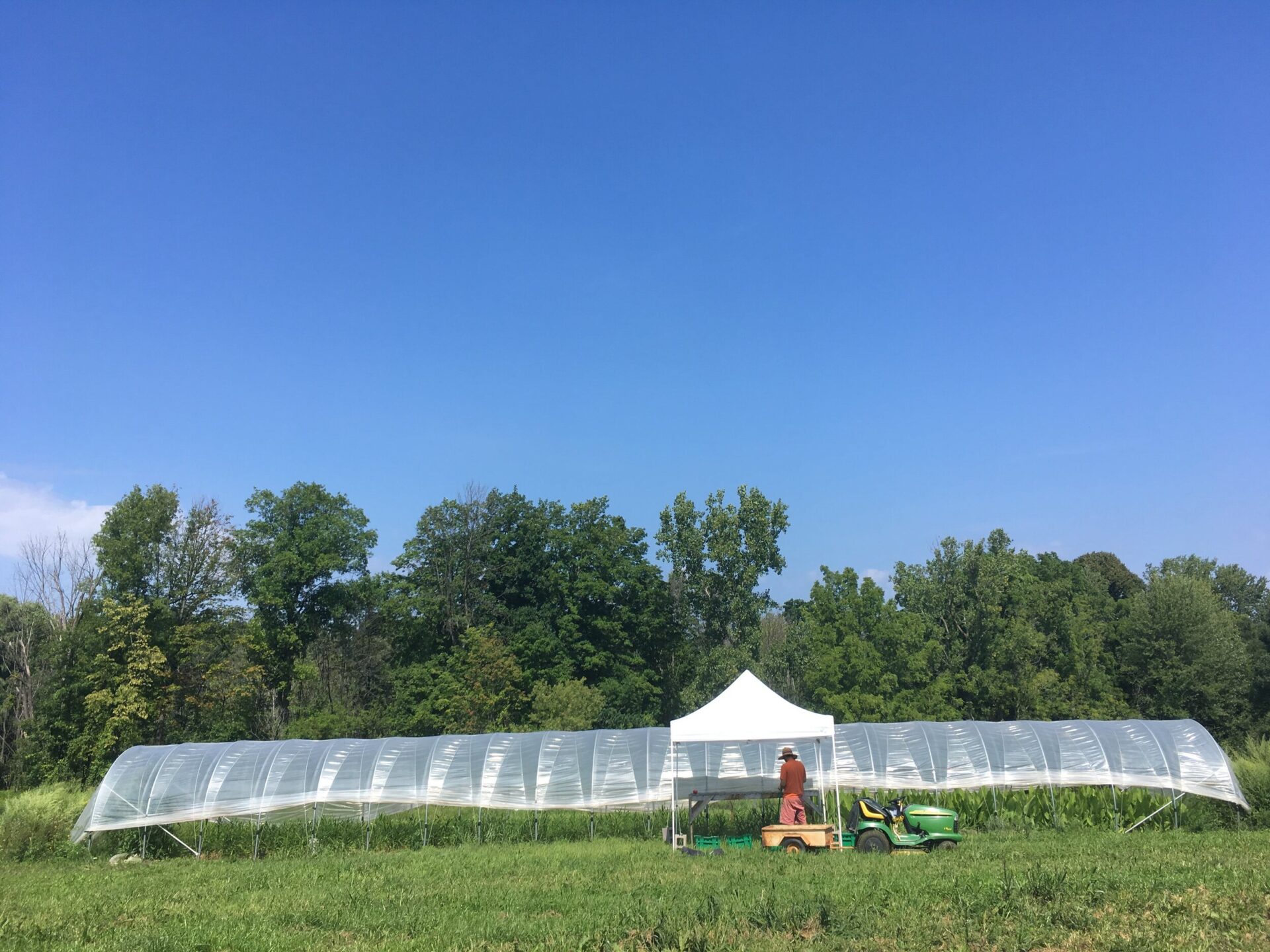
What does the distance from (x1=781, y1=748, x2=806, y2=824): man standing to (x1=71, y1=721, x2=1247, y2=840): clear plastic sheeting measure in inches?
117

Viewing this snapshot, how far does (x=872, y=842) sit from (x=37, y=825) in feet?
63.7

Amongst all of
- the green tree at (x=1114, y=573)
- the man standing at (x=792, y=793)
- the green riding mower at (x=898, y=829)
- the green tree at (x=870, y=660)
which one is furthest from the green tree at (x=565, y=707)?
the green tree at (x=1114, y=573)

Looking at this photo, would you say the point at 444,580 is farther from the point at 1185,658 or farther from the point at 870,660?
the point at 1185,658

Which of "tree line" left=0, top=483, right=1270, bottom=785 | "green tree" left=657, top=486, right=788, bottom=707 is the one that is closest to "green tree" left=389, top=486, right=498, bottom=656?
"tree line" left=0, top=483, right=1270, bottom=785

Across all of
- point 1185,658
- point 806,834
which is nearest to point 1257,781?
point 806,834

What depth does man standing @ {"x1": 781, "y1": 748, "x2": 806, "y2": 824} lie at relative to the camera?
17203 millimetres

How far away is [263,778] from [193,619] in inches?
963

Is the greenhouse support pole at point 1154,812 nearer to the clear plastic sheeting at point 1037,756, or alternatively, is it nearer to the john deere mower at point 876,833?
the clear plastic sheeting at point 1037,756

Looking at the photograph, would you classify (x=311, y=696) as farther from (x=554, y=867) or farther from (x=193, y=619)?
(x=554, y=867)

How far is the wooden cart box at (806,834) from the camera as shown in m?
16.4

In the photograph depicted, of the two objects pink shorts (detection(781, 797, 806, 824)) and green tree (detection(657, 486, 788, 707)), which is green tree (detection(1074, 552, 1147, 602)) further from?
pink shorts (detection(781, 797, 806, 824))

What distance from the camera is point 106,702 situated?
3688 centimetres

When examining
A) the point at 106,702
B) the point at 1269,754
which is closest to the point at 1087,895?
the point at 1269,754

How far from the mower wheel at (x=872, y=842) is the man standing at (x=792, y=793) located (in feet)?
3.91
